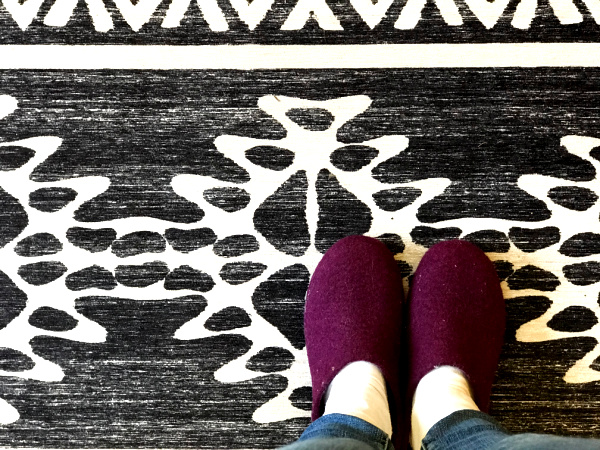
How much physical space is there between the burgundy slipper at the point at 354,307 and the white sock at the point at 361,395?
0.02m

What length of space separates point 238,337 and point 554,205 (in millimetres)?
529

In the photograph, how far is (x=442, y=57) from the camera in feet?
2.53

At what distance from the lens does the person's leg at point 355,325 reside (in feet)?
2.44

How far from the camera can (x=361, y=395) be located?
0.71 m

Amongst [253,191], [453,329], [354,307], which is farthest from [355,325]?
[253,191]

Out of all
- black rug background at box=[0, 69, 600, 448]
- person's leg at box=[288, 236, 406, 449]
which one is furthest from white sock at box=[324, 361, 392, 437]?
black rug background at box=[0, 69, 600, 448]

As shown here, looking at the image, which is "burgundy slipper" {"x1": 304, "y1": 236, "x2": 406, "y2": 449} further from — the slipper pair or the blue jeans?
the blue jeans

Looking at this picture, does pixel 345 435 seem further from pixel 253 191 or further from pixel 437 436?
pixel 253 191

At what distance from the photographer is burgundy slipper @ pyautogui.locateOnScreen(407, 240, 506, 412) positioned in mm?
752

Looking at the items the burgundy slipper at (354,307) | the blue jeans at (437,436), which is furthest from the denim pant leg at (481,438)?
the burgundy slipper at (354,307)

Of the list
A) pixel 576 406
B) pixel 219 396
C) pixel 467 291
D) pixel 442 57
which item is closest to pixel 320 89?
pixel 442 57

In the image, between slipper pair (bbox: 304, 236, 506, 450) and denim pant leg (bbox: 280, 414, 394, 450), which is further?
slipper pair (bbox: 304, 236, 506, 450)

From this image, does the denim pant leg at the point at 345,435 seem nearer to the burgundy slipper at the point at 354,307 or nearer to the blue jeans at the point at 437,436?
the blue jeans at the point at 437,436

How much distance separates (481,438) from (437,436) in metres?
0.06
